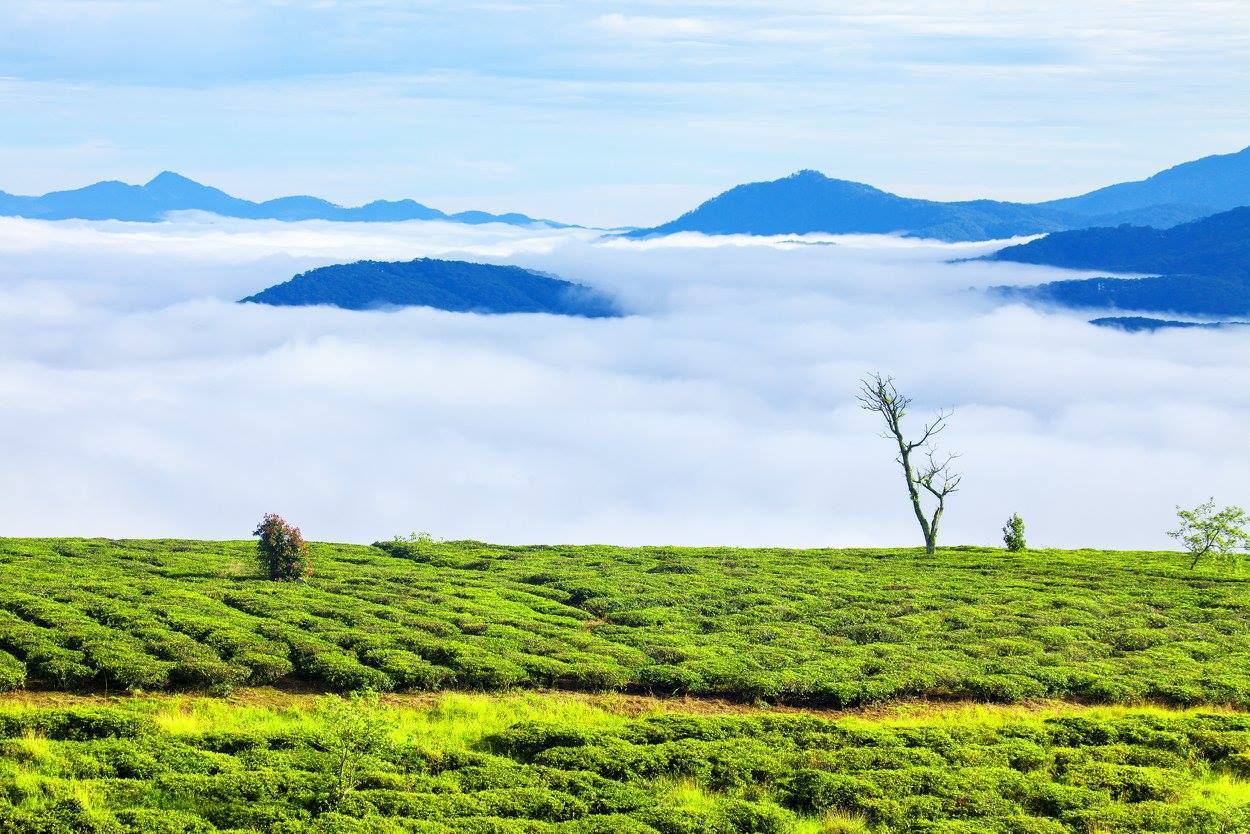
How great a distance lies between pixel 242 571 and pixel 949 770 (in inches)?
1253

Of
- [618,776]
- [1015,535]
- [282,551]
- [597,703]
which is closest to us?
[618,776]

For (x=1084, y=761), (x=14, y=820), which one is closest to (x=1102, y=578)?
(x=1084, y=761)

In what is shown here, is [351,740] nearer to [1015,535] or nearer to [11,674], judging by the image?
[11,674]

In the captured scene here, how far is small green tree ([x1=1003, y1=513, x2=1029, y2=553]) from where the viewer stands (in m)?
76.9

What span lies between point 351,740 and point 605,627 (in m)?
18.2

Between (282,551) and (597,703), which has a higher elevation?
(282,551)

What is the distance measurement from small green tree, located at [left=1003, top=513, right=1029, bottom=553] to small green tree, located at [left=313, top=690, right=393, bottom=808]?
5789 centimetres

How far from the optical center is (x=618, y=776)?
89.1 feet

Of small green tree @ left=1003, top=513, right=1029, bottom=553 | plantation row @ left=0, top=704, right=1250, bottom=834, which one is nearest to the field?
→ plantation row @ left=0, top=704, right=1250, bottom=834

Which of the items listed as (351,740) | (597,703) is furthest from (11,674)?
(597,703)

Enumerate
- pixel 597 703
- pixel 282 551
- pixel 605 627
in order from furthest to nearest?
pixel 282 551
pixel 605 627
pixel 597 703

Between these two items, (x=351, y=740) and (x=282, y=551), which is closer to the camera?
(x=351, y=740)

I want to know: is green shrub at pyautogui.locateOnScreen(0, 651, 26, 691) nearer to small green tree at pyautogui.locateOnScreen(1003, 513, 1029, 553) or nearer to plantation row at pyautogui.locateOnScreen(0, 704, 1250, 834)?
plantation row at pyautogui.locateOnScreen(0, 704, 1250, 834)

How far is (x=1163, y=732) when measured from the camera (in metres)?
31.9
